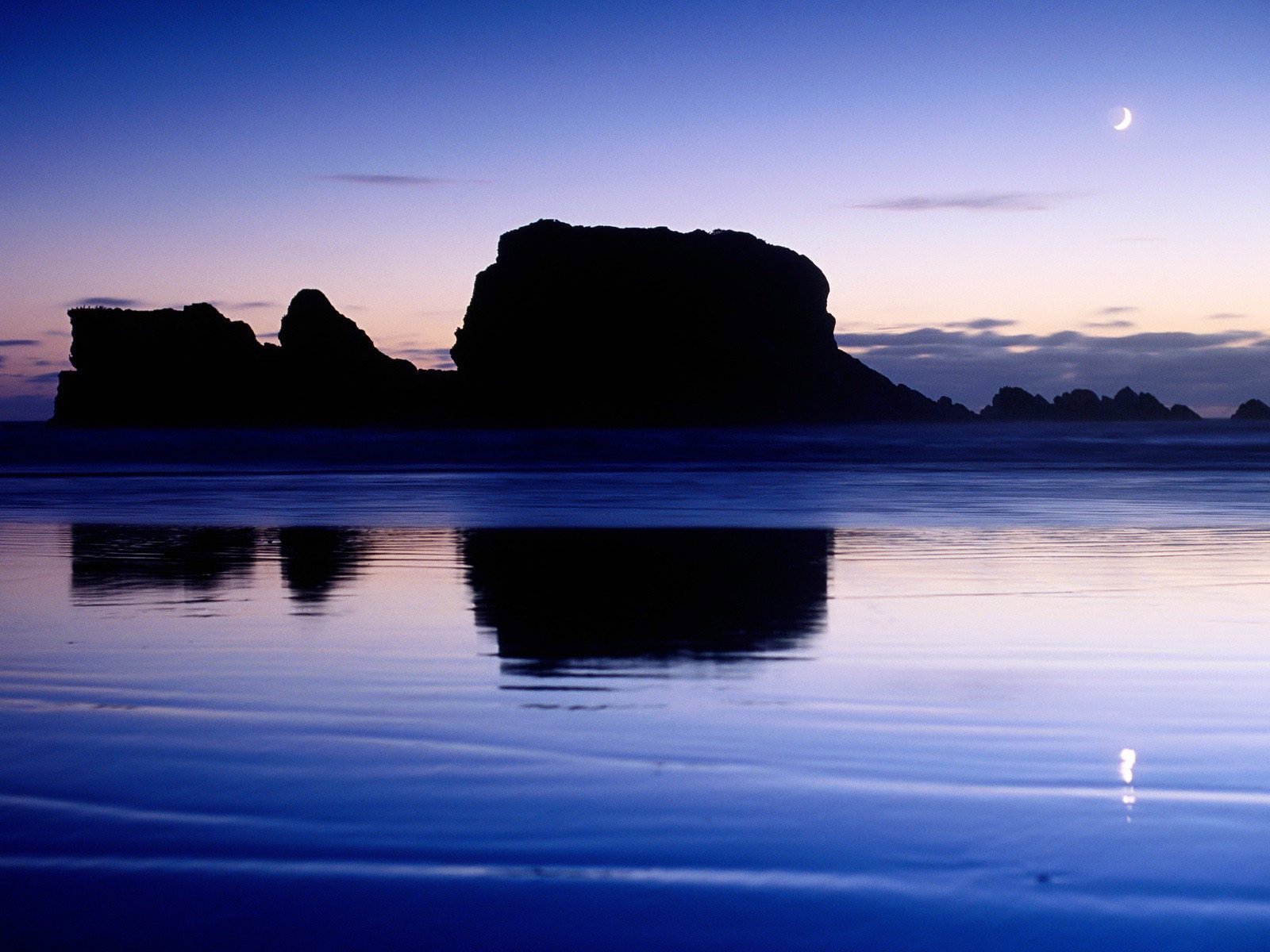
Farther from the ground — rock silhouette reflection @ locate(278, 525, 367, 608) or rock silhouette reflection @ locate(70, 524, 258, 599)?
rock silhouette reflection @ locate(278, 525, 367, 608)

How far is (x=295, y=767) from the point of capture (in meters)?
3.63

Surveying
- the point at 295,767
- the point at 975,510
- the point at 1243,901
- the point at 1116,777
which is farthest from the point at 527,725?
the point at 975,510

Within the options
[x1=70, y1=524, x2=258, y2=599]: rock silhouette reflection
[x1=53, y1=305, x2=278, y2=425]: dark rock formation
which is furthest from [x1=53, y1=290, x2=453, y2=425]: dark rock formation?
[x1=70, y1=524, x2=258, y2=599]: rock silhouette reflection

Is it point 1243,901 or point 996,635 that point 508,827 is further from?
point 996,635

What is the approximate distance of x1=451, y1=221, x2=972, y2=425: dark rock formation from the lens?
501ft

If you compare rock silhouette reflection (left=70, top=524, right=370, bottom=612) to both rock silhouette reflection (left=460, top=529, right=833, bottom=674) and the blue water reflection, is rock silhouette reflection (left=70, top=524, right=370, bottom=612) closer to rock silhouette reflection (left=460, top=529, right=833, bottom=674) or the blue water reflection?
the blue water reflection

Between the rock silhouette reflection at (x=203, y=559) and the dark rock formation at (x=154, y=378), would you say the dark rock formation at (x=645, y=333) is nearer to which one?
the dark rock formation at (x=154, y=378)

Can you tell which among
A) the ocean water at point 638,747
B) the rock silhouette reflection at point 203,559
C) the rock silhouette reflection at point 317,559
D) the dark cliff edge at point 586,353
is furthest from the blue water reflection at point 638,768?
the dark cliff edge at point 586,353

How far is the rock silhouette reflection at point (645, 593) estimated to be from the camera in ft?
18.8

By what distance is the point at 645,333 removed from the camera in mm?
158125

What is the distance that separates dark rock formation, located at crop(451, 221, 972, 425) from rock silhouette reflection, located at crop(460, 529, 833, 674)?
451 ft

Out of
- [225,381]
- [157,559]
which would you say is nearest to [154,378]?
[225,381]

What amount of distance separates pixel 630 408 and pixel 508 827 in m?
150

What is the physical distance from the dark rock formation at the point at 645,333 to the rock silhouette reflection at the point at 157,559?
136m
